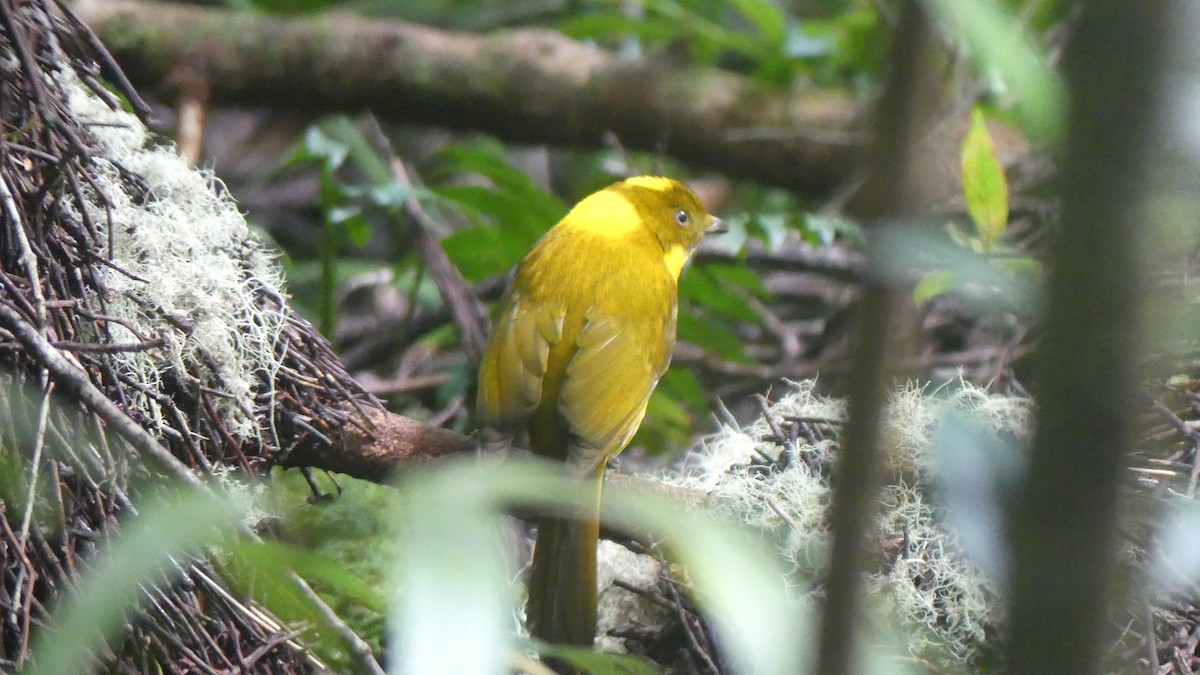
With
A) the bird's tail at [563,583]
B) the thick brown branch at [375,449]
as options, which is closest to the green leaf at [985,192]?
the bird's tail at [563,583]

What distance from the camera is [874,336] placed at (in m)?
0.61

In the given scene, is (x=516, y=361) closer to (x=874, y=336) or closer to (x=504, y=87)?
(x=874, y=336)

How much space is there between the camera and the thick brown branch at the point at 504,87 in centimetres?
555

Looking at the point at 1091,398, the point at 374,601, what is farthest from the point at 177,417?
the point at 1091,398

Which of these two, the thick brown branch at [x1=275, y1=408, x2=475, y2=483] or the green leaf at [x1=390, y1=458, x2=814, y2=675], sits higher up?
the green leaf at [x1=390, y1=458, x2=814, y2=675]

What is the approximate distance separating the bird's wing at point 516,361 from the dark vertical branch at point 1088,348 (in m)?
2.35

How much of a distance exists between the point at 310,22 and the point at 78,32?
331 cm

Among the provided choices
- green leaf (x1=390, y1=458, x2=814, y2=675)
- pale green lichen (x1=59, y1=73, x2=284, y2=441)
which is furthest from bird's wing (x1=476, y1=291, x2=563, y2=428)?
green leaf (x1=390, y1=458, x2=814, y2=675)

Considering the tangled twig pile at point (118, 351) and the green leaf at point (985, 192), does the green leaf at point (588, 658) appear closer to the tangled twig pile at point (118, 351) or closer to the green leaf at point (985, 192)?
the tangled twig pile at point (118, 351)

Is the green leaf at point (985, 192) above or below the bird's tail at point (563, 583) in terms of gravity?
above

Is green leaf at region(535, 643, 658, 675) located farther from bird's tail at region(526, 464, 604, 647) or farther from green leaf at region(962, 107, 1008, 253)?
green leaf at region(962, 107, 1008, 253)

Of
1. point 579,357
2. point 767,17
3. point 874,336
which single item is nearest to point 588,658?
point 874,336

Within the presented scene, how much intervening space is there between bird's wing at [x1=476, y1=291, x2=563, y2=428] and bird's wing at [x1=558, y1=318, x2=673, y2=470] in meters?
0.09

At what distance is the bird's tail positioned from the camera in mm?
2414
